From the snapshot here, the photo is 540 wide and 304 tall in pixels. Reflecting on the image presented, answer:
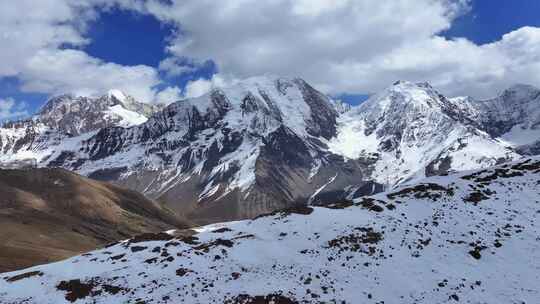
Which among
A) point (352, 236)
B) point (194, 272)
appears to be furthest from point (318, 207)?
point (194, 272)

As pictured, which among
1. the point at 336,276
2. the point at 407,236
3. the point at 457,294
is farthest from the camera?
the point at 407,236

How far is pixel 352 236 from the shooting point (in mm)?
51031

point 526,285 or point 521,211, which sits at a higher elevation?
point 521,211

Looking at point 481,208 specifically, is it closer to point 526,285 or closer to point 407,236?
point 407,236

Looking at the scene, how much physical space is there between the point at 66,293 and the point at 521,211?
4215 cm

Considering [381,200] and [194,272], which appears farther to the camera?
[381,200]

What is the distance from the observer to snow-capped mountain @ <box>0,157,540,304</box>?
4103cm

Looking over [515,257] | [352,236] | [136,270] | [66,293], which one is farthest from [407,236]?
[66,293]

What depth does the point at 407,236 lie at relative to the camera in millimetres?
50656

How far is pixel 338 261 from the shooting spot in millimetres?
46062

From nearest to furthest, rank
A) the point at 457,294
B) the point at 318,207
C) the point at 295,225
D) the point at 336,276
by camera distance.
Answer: the point at 457,294
the point at 336,276
the point at 295,225
the point at 318,207

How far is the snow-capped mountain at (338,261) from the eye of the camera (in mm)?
41031

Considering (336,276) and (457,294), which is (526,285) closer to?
(457,294)

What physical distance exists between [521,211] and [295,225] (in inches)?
868
